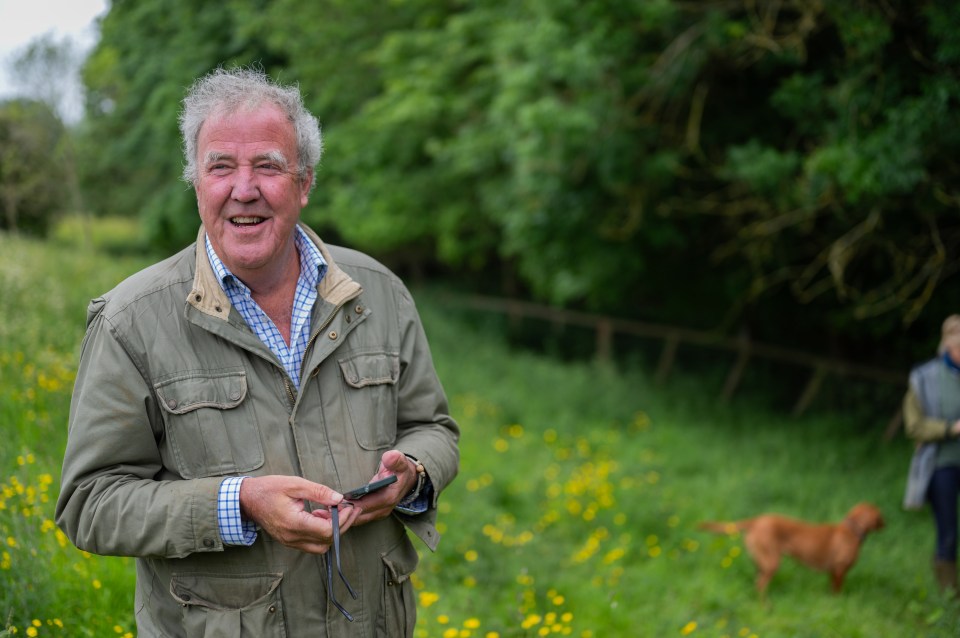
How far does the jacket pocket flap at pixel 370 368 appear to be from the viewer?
2.16m

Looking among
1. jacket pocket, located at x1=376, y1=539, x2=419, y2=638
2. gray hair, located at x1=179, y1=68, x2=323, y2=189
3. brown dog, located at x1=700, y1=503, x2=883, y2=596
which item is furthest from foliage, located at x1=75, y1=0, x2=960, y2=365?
jacket pocket, located at x1=376, y1=539, x2=419, y2=638

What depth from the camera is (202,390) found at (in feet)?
6.54

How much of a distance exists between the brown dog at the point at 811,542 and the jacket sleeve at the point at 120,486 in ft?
15.9

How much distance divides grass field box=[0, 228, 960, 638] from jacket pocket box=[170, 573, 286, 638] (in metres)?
1.07

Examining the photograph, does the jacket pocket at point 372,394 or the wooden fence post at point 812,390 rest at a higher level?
the jacket pocket at point 372,394

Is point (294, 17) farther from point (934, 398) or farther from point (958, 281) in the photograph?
point (934, 398)

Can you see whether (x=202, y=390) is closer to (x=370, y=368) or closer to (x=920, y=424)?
(x=370, y=368)

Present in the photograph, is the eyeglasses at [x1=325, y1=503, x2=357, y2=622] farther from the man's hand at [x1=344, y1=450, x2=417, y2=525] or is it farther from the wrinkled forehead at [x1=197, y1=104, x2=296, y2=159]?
the wrinkled forehead at [x1=197, y1=104, x2=296, y2=159]

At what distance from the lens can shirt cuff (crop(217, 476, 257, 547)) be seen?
6.29ft

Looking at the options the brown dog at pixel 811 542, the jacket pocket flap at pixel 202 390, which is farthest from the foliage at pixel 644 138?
the jacket pocket flap at pixel 202 390

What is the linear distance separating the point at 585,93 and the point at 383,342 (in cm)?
700

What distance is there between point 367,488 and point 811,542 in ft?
16.1

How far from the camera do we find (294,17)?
1354 cm

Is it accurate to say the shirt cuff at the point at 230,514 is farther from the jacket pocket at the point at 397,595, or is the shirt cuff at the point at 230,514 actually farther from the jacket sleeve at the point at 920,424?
the jacket sleeve at the point at 920,424
